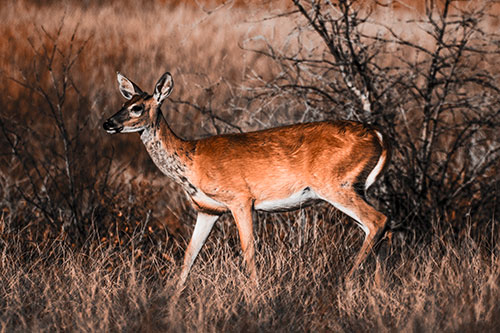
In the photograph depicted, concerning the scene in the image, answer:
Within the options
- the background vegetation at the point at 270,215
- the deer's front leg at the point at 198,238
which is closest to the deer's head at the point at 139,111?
the deer's front leg at the point at 198,238

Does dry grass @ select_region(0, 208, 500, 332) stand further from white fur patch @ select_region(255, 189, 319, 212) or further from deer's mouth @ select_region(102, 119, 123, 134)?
deer's mouth @ select_region(102, 119, 123, 134)

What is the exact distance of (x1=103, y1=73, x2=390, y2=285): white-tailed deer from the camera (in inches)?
213

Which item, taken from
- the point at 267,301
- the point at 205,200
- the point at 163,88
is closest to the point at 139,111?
the point at 163,88

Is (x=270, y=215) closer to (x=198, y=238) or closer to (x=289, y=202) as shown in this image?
(x=198, y=238)

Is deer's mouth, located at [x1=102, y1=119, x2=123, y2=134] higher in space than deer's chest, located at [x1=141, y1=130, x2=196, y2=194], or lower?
higher

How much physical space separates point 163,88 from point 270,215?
300cm

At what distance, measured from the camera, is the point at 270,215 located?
814cm

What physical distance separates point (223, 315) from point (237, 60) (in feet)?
31.9

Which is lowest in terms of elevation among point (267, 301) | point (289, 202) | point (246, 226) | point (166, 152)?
point (267, 301)

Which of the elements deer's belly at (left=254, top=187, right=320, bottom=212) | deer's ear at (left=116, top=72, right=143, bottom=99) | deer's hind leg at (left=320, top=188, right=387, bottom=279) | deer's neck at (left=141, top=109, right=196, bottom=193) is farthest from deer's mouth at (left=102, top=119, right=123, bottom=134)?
deer's hind leg at (left=320, top=188, right=387, bottom=279)

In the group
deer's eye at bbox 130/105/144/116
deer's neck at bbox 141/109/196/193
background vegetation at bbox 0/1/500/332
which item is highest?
deer's eye at bbox 130/105/144/116

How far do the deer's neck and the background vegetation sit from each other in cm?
62

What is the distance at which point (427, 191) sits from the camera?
781 cm

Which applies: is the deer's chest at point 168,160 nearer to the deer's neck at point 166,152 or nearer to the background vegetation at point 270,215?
the deer's neck at point 166,152
